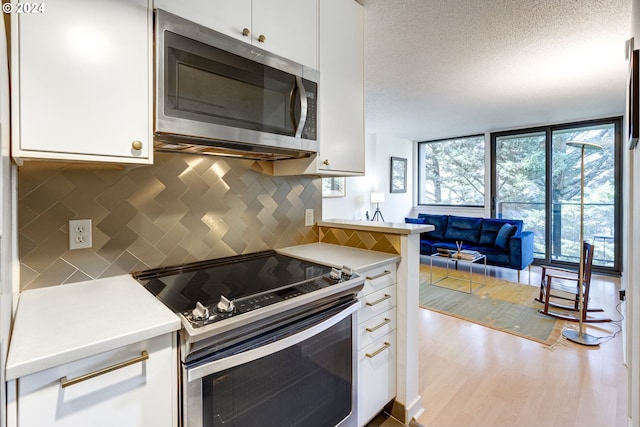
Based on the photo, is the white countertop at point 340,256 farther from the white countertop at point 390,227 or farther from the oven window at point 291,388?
the oven window at point 291,388

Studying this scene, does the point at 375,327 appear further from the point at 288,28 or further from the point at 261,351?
the point at 288,28

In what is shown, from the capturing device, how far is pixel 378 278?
5.22ft

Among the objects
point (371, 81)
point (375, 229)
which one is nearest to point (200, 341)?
point (375, 229)

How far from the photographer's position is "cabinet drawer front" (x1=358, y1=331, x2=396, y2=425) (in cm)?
154

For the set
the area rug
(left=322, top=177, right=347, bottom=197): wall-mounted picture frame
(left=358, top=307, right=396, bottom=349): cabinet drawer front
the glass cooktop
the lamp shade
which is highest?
(left=322, top=177, right=347, bottom=197): wall-mounted picture frame

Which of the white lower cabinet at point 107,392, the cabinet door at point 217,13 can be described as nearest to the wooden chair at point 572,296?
the cabinet door at point 217,13

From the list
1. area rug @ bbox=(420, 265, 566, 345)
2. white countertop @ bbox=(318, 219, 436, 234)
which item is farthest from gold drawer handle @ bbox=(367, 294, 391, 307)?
area rug @ bbox=(420, 265, 566, 345)

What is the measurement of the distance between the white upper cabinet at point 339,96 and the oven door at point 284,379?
2.57 ft

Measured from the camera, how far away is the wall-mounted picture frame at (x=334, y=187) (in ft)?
18.1

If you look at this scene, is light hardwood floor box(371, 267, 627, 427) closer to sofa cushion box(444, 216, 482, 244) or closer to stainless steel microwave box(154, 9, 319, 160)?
stainless steel microwave box(154, 9, 319, 160)

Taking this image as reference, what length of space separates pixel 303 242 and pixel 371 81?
2.25m

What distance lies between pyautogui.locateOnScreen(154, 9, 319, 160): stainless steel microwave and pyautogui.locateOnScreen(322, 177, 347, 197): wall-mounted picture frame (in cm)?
392

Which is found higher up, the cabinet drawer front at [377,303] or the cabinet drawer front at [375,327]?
the cabinet drawer front at [377,303]

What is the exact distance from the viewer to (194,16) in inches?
46.8
